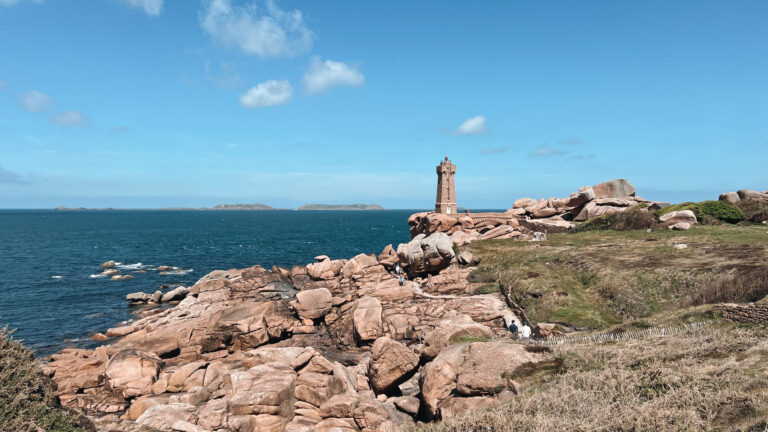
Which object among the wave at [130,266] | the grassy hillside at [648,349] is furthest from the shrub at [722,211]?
the wave at [130,266]

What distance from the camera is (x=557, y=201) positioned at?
58.7 m

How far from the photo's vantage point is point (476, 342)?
48.7 ft

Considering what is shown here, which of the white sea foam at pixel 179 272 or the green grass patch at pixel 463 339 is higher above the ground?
the green grass patch at pixel 463 339

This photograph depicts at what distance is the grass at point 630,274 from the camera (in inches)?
786

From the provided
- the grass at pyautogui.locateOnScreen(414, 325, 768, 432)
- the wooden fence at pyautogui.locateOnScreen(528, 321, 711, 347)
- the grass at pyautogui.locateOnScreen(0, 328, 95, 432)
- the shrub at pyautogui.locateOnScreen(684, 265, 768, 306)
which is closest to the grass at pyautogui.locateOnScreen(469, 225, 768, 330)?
the shrub at pyautogui.locateOnScreen(684, 265, 768, 306)

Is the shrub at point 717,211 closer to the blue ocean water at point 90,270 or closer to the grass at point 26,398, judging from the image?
the grass at point 26,398

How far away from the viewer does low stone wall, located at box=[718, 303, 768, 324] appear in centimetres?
1294

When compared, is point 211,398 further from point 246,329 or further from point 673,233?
point 673,233

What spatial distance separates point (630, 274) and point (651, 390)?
16.9 meters

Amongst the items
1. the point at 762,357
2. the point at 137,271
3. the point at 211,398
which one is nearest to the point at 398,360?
the point at 211,398

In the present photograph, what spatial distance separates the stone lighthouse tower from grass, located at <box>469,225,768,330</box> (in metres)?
23.9

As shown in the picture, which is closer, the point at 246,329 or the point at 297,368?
the point at 297,368

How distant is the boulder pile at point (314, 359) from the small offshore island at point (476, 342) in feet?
0.33

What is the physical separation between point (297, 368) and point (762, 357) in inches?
675
